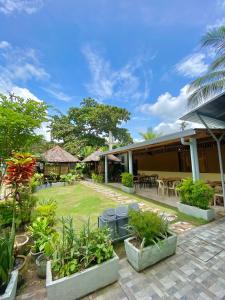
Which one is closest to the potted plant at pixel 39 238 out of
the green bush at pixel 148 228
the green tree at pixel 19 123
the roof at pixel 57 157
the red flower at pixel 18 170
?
the red flower at pixel 18 170

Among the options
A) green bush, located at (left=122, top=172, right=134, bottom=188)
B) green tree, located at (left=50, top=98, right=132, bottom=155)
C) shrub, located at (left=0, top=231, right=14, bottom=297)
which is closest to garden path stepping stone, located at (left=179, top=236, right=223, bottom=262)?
shrub, located at (left=0, top=231, right=14, bottom=297)

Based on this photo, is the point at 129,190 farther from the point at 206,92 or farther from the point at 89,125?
the point at 89,125

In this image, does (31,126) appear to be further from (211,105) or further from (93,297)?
(211,105)

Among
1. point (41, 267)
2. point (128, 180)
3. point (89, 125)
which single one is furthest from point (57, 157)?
point (41, 267)

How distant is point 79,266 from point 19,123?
4495mm

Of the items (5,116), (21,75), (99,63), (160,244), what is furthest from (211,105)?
(21,75)

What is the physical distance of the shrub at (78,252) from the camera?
8.39 ft

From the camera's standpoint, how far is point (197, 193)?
548 centimetres

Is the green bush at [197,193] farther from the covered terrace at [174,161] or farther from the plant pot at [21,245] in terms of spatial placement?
the plant pot at [21,245]

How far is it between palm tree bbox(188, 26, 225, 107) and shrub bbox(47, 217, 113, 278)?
29.7 ft

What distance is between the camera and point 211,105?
17.3 ft

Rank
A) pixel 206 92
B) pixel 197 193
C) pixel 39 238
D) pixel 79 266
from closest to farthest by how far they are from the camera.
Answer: pixel 79 266
pixel 39 238
pixel 197 193
pixel 206 92

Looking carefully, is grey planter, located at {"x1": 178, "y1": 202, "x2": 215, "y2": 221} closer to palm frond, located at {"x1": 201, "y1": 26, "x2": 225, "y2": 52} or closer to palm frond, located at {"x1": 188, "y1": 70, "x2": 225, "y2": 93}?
palm frond, located at {"x1": 188, "y1": 70, "x2": 225, "y2": 93}

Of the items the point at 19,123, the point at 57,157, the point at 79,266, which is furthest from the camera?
the point at 57,157
